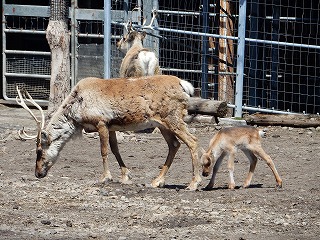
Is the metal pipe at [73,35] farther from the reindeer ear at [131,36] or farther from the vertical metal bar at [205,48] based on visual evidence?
the vertical metal bar at [205,48]

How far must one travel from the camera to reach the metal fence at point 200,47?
1572 cm

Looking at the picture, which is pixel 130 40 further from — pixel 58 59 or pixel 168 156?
pixel 168 156

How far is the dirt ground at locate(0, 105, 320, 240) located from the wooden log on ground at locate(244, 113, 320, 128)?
1.39 m

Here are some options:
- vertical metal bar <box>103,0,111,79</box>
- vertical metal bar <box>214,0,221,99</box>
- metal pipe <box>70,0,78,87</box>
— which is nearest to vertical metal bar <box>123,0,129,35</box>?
vertical metal bar <box>103,0,111,79</box>

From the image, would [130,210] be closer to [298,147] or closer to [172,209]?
[172,209]

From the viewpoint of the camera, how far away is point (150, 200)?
32.0 feet

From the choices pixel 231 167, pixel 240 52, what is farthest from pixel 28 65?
pixel 231 167

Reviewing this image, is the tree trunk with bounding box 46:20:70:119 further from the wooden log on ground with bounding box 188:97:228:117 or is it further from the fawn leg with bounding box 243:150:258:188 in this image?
the fawn leg with bounding box 243:150:258:188

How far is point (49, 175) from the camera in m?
11.4

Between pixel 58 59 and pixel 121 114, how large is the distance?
4.45 m

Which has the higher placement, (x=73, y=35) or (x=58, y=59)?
(x=73, y=35)

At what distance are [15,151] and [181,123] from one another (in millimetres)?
3470

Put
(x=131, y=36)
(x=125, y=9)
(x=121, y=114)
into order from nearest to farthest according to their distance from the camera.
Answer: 1. (x=121, y=114)
2. (x=131, y=36)
3. (x=125, y=9)

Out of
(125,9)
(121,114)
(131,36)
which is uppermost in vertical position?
(125,9)
